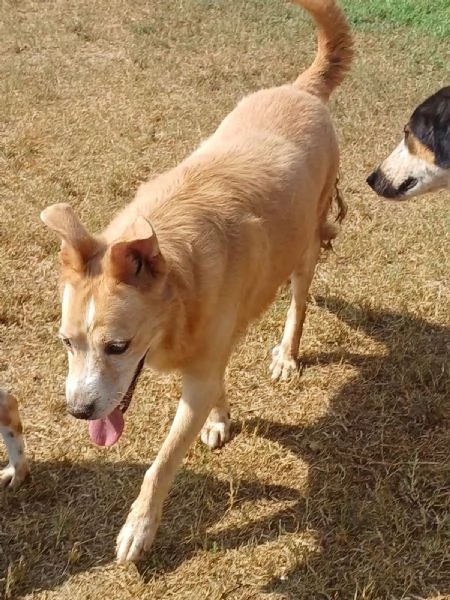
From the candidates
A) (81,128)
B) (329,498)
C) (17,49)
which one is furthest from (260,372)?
(17,49)

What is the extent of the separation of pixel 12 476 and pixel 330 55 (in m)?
2.62

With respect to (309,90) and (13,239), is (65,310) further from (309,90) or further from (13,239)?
(13,239)

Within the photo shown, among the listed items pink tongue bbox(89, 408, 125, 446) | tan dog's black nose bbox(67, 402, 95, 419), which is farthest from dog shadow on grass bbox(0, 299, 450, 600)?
tan dog's black nose bbox(67, 402, 95, 419)

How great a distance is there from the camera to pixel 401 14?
27.7ft

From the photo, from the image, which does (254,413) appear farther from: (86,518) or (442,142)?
(442,142)

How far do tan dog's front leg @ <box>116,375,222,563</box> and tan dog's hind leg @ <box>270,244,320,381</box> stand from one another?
40.9 inches

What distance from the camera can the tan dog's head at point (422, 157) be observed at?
3.80 metres

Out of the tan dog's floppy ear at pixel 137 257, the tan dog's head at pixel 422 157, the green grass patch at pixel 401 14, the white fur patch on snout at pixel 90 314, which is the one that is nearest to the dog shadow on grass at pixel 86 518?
the white fur patch on snout at pixel 90 314

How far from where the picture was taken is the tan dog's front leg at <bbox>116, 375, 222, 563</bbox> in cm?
280

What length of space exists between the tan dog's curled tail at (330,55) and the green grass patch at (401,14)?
15.1 feet

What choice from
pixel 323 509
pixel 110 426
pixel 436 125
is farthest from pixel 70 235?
pixel 436 125

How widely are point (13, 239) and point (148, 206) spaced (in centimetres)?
218

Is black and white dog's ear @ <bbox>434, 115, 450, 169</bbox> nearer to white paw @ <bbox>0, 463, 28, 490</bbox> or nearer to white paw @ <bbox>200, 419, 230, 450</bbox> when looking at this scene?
white paw @ <bbox>200, 419, 230, 450</bbox>

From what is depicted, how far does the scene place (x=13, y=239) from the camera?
471 centimetres
